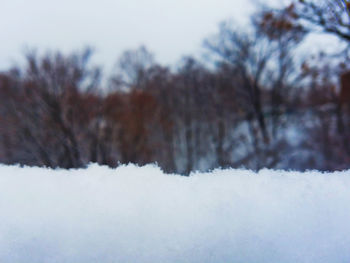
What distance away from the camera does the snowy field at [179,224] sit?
3.78 feet

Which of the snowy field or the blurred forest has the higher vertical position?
the snowy field

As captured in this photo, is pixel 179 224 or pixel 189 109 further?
pixel 189 109

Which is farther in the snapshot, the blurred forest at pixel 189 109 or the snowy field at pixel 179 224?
the blurred forest at pixel 189 109

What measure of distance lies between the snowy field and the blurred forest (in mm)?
8545

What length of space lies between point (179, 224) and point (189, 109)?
2306cm

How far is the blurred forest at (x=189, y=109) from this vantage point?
523 inches

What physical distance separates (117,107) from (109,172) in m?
19.8

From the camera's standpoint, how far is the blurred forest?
523 inches

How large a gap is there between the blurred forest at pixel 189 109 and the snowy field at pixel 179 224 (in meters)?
8.55

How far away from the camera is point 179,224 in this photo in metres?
1.16

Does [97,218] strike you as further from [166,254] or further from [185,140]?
[185,140]

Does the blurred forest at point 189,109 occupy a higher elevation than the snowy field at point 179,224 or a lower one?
lower

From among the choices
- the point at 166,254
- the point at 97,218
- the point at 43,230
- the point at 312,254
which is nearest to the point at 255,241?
→ the point at 312,254

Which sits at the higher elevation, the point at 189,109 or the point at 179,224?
the point at 179,224
